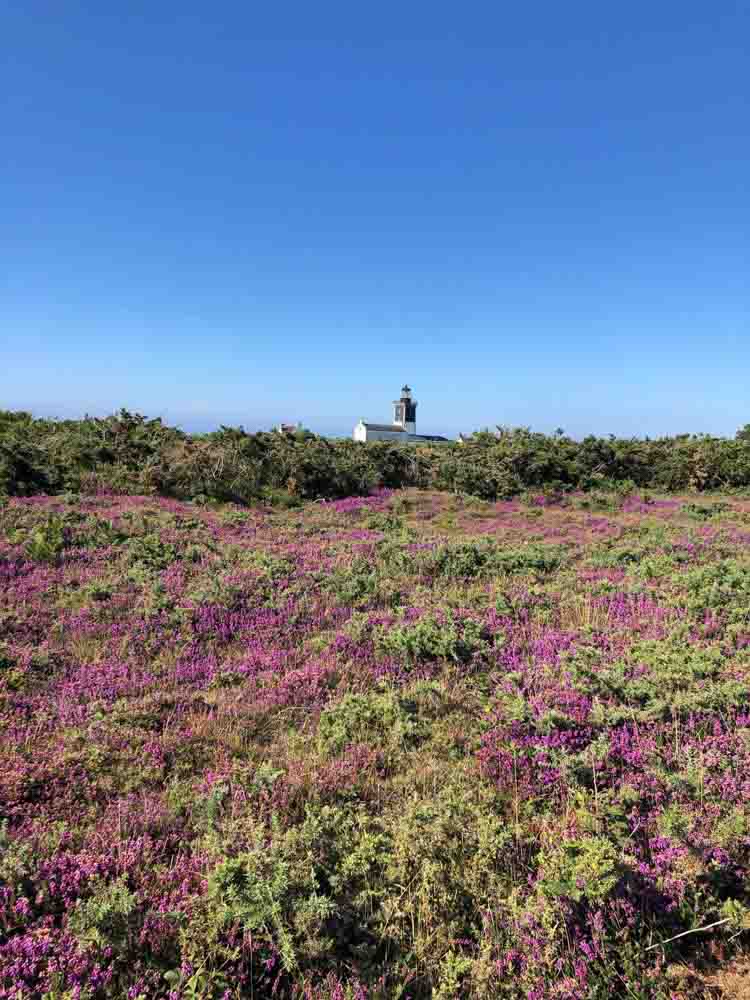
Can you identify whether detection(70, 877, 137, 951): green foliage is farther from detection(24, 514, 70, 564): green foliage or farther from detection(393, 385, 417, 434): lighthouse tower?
detection(393, 385, 417, 434): lighthouse tower

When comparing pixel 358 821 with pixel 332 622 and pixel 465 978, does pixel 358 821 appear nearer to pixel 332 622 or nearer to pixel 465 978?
pixel 465 978

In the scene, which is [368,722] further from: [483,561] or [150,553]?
[150,553]

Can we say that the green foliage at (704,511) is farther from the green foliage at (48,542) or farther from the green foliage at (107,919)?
the green foliage at (107,919)

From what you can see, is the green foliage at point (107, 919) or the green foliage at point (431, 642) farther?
the green foliage at point (431, 642)

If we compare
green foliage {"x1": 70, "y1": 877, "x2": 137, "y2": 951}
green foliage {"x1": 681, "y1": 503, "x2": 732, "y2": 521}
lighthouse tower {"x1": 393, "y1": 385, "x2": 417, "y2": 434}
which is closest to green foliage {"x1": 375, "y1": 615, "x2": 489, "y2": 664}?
green foliage {"x1": 70, "y1": 877, "x2": 137, "y2": 951}

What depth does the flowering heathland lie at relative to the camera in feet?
10.4

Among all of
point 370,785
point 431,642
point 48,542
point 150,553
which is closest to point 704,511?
point 431,642

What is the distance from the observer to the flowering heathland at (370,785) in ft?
10.4

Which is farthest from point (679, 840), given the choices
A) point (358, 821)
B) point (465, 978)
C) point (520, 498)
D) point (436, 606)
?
point (520, 498)

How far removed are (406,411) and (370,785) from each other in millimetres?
95963

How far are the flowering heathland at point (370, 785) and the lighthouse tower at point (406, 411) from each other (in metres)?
88.5

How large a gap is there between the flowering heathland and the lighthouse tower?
8847cm

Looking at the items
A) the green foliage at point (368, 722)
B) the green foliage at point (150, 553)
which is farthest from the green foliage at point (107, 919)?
the green foliage at point (150, 553)

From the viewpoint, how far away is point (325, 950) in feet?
10.3
